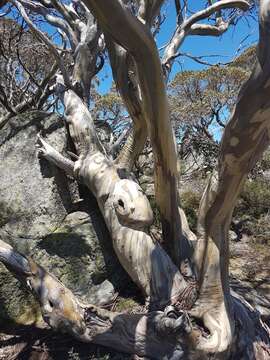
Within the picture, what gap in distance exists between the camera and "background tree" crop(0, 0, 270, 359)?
7.94 ft

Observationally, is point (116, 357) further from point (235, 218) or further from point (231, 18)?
point (231, 18)

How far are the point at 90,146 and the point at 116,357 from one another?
8.31 ft

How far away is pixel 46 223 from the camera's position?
15.7 ft

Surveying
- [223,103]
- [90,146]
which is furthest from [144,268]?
[223,103]

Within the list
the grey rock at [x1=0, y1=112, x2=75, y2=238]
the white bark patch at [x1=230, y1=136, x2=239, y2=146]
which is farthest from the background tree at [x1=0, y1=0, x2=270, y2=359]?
the grey rock at [x1=0, y1=112, x2=75, y2=238]

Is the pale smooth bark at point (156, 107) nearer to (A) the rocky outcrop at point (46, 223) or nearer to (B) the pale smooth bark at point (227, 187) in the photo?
(B) the pale smooth bark at point (227, 187)

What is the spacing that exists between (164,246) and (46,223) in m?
1.76

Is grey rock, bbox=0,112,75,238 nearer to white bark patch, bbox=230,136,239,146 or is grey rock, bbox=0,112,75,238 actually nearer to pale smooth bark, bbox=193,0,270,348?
pale smooth bark, bbox=193,0,270,348

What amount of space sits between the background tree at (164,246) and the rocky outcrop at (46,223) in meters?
0.60

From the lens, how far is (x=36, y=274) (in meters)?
3.30

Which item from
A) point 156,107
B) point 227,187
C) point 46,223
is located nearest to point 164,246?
point 227,187

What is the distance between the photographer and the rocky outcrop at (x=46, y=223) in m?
4.13

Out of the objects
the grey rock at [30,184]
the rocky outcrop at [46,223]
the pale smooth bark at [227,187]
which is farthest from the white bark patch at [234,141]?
the grey rock at [30,184]

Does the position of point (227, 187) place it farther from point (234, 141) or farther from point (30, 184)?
point (30, 184)
